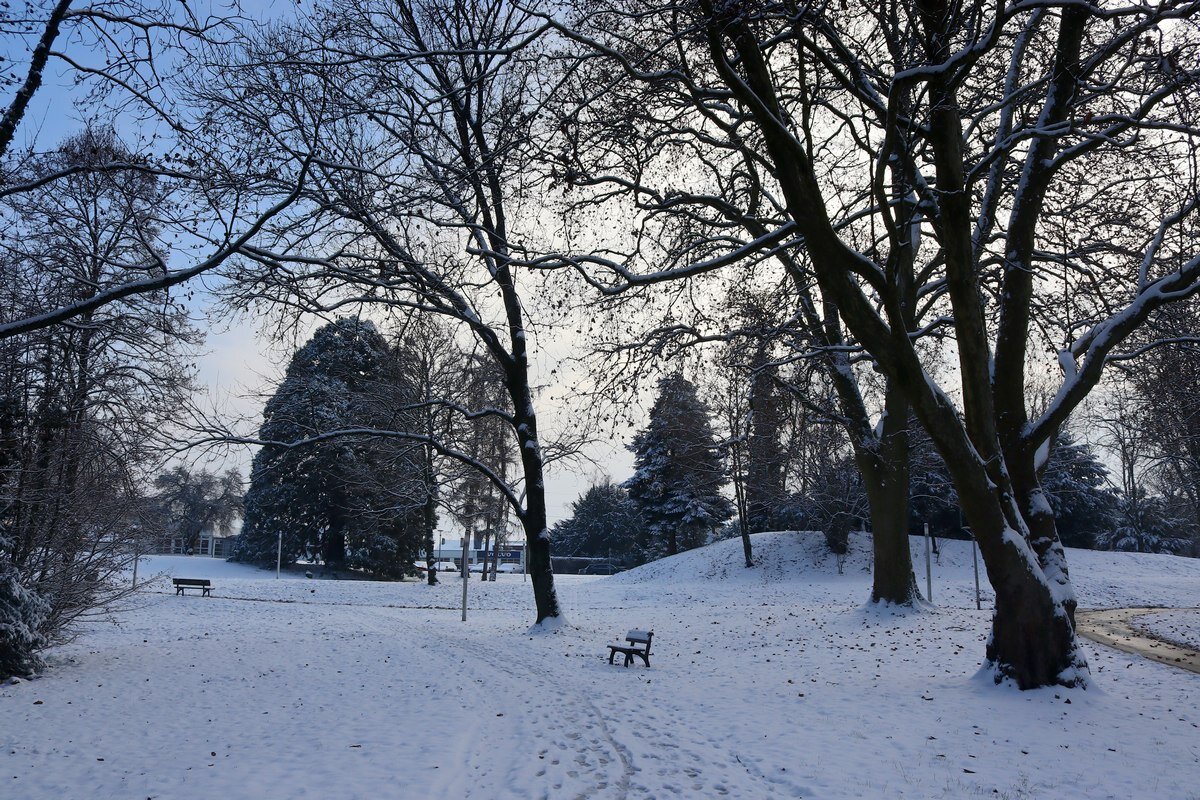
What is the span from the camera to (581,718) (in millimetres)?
8273

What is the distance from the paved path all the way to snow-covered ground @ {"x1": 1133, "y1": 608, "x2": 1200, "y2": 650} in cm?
25

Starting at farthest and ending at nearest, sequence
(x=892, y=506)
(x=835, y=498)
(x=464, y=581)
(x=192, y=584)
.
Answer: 1. (x=835, y=498)
2. (x=192, y=584)
3. (x=464, y=581)
4. (x=892, y=506)

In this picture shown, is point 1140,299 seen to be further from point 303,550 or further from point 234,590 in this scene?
point 303,550

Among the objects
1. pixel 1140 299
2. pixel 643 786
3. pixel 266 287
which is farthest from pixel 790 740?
pixel 266 287

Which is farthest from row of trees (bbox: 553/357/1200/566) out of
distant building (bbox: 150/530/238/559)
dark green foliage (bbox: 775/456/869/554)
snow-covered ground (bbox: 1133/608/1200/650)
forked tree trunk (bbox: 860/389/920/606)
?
distant building (bbox: 150/530/238/559)

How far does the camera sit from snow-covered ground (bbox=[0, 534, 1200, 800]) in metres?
Result: 6.02

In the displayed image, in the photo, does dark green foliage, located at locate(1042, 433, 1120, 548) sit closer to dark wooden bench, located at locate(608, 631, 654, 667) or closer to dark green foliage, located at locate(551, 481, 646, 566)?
dark green foliage, located at locate(551, 481, 646, 566)

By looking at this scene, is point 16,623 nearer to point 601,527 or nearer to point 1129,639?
point 1129,639

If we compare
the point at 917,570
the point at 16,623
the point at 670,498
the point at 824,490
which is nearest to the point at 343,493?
the point at 670,498

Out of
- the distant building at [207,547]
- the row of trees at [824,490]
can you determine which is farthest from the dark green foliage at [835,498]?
the distant building at [207,547]

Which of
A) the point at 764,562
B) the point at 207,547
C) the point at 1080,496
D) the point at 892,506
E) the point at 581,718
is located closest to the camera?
the point at 581,718

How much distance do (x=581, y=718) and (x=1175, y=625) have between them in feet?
55.0

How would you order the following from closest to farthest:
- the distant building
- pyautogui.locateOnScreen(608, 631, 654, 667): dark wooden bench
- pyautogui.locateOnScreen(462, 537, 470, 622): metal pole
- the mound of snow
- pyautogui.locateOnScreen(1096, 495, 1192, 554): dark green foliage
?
pyautogui.locateOnScreen(608, 631, 654, 667): dark wooden bench < pyautogui.locateOnScreen(462, 537, 470, 622): metal pole < the mound of snow < pyautogui.locateOnScreen(1096, 495, 1192, 554): dark green foliage < the distant building

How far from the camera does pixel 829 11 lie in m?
9.36
